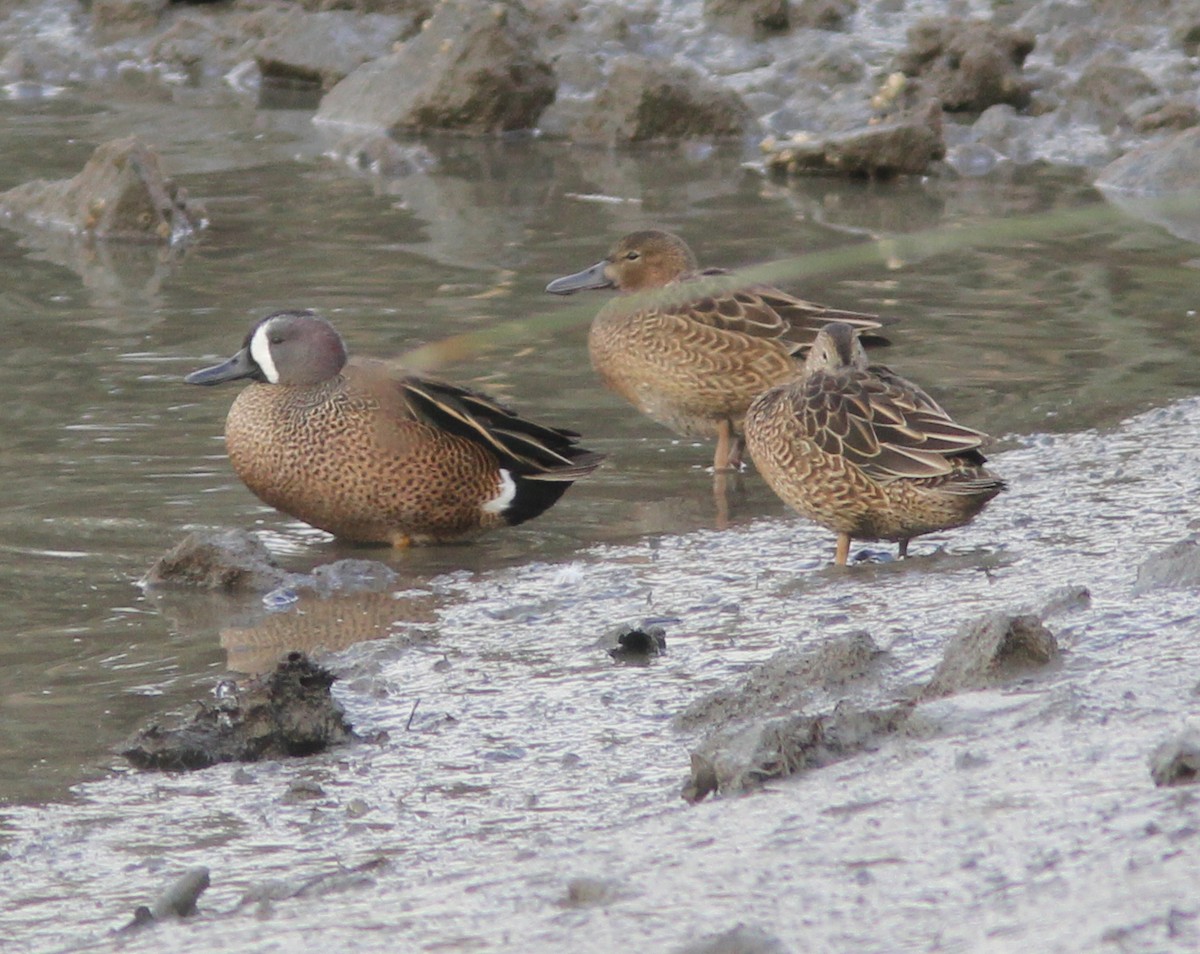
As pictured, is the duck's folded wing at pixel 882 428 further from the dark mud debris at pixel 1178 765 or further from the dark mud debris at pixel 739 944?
the dark mud debris at pixel 739 944

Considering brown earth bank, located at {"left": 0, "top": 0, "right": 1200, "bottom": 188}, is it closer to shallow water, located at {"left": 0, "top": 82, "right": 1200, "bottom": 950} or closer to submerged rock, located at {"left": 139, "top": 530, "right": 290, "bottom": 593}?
shallow water, located at {"left": 0, "top": 82, "right": 1200, "bottom": 950}

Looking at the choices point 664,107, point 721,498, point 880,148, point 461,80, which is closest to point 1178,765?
point 721,498

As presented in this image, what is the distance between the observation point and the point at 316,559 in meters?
Answer: 6.32

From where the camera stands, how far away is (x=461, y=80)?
508 inches

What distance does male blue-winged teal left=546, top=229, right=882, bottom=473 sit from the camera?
7262 mm

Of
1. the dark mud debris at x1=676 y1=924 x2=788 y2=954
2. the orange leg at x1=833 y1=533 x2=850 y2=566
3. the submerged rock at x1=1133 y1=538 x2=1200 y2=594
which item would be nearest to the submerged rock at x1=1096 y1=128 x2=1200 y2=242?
the orange leg at x1=833 y1=533 x2=850 y2=566

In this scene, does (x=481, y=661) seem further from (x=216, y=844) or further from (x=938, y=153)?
(x=938, y=153)

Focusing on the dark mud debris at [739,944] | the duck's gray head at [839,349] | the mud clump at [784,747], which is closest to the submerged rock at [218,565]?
the duck's gray head at [839,349]

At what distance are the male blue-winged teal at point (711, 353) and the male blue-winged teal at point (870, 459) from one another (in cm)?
141

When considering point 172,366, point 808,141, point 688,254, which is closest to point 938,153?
point 808,141

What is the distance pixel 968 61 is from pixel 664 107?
1.89m

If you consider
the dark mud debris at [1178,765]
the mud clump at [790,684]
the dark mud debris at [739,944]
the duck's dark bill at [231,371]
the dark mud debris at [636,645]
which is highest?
the dark mud debris at [1178,765]

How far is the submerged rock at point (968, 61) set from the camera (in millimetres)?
12422

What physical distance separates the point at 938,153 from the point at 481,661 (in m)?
7.58
